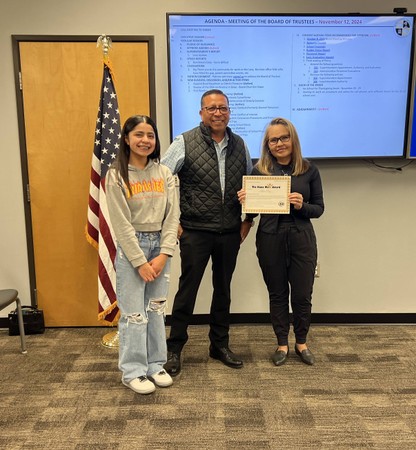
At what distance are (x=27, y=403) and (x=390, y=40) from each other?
10.4ft

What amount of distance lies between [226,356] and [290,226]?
897mm

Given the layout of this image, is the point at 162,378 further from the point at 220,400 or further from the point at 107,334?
the point at 107,334

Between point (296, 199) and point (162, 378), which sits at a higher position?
point (296, 199)

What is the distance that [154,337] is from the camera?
7.94ft

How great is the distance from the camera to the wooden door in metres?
2.99

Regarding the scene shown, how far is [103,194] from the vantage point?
9.47 feet

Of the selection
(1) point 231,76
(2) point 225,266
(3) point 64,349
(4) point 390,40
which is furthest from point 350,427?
(4) point 390,40

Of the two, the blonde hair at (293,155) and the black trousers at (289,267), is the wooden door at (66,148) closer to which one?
the blonde hair at (293,155)

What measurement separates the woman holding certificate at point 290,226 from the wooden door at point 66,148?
1.11 metres

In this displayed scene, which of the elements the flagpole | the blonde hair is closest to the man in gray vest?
the blonde hair

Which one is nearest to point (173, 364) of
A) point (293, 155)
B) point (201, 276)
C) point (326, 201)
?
point (201, 276)

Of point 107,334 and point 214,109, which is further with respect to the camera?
point 107,334

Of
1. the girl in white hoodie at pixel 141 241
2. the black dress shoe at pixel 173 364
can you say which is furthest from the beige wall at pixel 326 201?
the girl in white hoodie at pixel 141 241

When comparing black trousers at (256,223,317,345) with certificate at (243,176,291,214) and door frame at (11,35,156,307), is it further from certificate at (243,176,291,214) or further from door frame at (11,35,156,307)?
door frame at (11,35,156,307)
